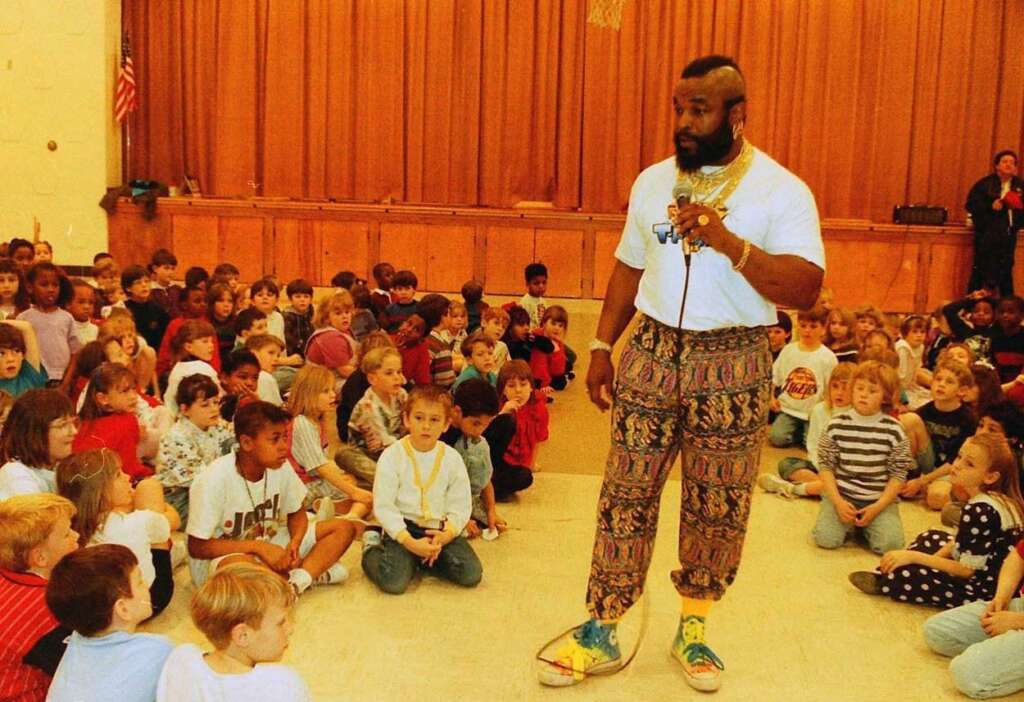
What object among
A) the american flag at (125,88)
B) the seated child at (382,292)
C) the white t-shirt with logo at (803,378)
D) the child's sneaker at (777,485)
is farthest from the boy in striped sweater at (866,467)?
the american flag at (125,88)

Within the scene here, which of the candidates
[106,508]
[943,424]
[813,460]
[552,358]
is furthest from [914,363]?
[106,508]

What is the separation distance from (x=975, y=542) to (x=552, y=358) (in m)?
4.41

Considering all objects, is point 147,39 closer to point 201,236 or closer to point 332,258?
point 201,236

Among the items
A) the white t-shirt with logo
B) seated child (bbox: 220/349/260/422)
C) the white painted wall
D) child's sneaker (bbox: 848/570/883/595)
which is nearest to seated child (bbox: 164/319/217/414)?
seated child (bbox: 220/349/260/422)

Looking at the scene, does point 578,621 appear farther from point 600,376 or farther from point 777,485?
point 777,485

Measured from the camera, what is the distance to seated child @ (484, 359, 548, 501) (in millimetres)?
5840

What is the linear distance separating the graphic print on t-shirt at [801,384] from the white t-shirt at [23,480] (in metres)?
4.61

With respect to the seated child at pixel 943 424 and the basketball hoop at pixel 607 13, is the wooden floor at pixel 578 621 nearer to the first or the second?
the seated child at pixel 943 424

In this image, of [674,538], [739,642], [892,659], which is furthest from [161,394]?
[892,659]

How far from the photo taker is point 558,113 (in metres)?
14.2

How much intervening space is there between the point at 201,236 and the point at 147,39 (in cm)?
295

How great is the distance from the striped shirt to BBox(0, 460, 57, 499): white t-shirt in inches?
136

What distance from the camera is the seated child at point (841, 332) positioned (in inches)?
304

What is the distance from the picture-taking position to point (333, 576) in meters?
4.67
